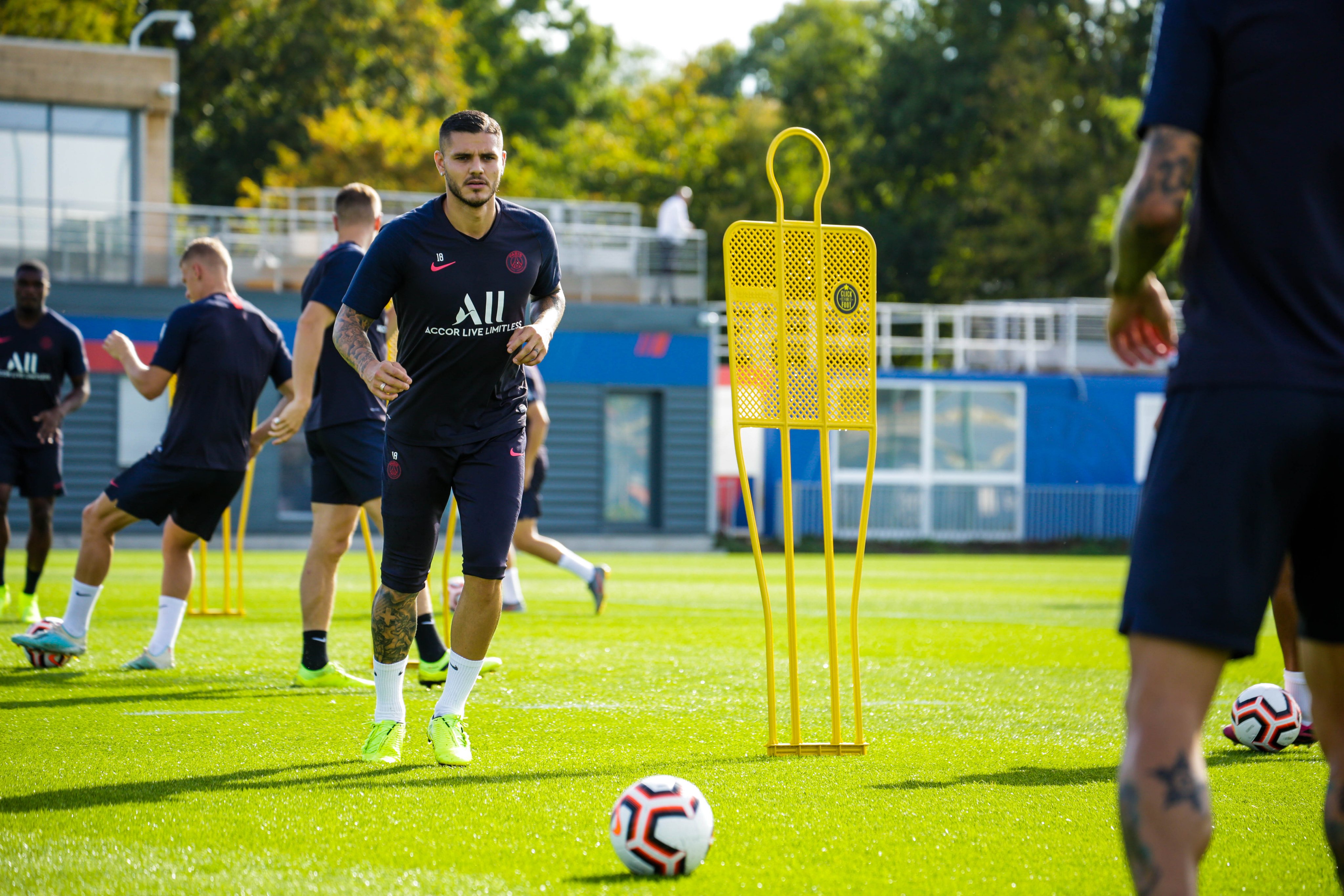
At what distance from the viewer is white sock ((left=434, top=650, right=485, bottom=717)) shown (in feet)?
17.0

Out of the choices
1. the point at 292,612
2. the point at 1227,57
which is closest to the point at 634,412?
the point at 292,612

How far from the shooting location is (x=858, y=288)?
5715mm

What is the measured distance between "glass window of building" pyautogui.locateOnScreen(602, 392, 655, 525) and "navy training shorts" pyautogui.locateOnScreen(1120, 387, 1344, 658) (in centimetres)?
2643

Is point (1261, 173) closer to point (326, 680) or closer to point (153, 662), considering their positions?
point (326, 680)

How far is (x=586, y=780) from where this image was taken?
4875 millimetres

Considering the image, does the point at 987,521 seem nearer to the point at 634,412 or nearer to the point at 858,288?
the point at 634,412

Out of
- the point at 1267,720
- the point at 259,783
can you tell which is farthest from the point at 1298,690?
the point at 259,783

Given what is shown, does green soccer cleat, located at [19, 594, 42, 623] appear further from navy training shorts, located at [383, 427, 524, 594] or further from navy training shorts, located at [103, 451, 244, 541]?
navy training shorts, located at [383, 427, 524, 594]

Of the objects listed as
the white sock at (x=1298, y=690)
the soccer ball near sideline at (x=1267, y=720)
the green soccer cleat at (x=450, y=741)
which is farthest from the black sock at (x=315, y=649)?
the white sock at (x=1298, y=690)

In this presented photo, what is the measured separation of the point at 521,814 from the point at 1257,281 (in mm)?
2674

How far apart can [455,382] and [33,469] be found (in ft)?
20.8

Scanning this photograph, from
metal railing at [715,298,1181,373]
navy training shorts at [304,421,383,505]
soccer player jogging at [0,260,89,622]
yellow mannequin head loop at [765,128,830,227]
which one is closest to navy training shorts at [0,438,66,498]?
soccer player jogging at [0,260,89,622]

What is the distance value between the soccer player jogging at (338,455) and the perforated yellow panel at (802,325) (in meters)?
2.05

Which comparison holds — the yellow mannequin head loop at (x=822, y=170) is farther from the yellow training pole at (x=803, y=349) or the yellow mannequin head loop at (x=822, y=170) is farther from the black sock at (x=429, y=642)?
the black sock at (x=429, y=642)
